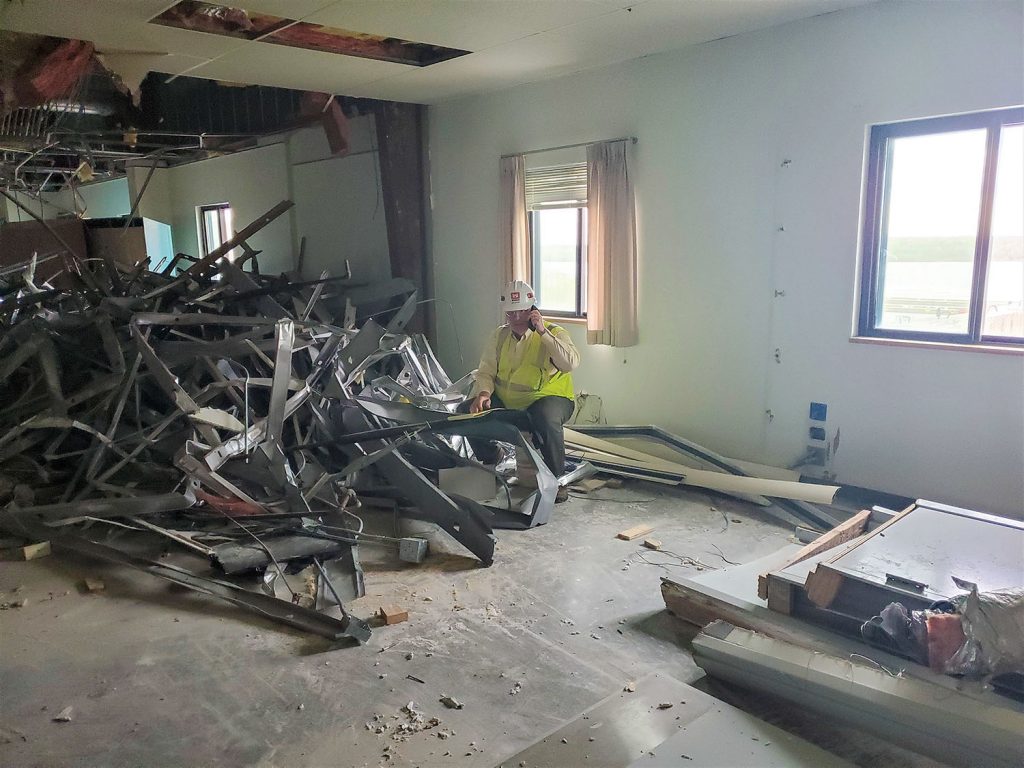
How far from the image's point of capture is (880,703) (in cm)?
225

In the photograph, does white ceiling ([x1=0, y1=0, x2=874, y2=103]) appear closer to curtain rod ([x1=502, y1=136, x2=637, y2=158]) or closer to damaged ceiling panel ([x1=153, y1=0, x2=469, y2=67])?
damaged ceiling panel ([x1=153, y1=0, x2=469, y2=67])

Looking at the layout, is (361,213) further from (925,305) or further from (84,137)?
(925,305)

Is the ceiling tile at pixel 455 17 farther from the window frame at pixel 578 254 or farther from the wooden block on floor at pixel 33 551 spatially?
the wooden block on floor at pixel 33 551

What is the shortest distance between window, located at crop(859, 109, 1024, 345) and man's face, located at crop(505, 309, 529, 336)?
2.12 metres

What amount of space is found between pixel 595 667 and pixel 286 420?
285cm

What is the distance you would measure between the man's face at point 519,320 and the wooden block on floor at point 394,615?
213 centimetres

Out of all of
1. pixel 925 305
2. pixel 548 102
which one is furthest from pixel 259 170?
pixel 925 305

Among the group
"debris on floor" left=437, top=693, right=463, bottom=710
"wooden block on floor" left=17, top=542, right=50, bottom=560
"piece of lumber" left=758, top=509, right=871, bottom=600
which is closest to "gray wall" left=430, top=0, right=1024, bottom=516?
"piece of lumber" left=758, top=509, right=871, bottom=600

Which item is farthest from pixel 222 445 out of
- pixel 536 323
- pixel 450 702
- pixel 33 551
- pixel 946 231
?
pixel 946 231

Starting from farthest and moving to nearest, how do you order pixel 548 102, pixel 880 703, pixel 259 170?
pixel 259 170
pixel 548 102
pixel 880 703

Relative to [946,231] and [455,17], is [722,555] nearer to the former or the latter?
[946,231]

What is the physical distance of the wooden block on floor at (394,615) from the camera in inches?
123

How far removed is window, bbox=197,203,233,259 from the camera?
1102 centimetres

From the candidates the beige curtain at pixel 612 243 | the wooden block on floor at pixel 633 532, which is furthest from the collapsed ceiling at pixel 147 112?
the wooden block on floor at pixel 633 532
